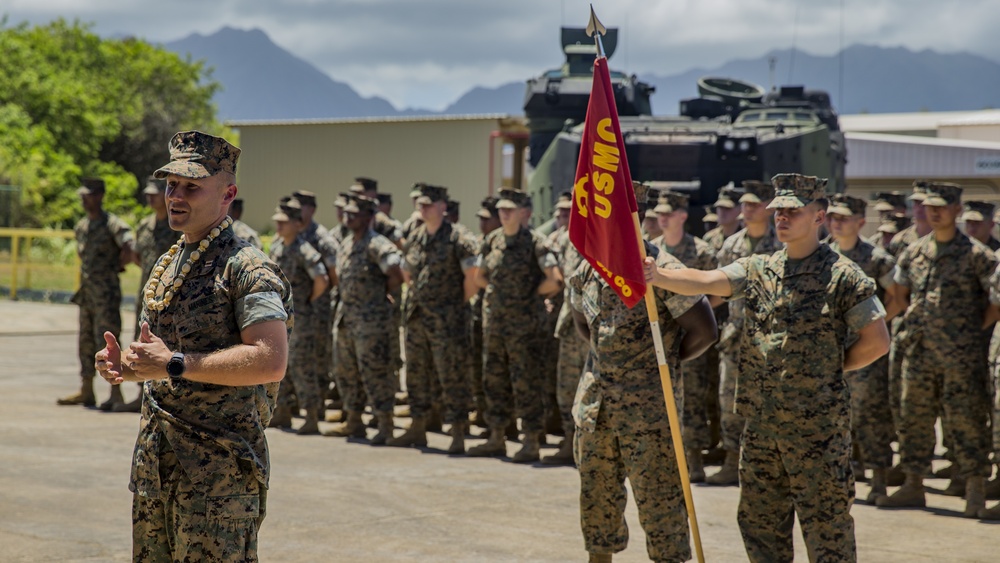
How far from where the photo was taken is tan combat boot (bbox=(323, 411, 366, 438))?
36.9 feet

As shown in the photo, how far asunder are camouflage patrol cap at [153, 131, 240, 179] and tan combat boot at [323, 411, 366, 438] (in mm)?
7160

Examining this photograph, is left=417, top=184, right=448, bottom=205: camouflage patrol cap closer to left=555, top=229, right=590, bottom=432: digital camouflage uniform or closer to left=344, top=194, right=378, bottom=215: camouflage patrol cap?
left=344, top=194, right=378, bottom=215: camouflage patrol cap

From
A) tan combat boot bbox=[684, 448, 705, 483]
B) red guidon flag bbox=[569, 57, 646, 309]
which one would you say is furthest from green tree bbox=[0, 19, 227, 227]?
red guidon flag bbox=[569, 57, 646, 309]

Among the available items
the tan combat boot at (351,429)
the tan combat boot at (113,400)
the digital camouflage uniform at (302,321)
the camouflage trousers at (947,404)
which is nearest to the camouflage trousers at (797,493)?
the camouflage trousers at (947,404)

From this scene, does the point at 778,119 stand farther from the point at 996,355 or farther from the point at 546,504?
the point at 546,504

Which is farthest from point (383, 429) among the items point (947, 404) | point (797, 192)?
point (797, 192)

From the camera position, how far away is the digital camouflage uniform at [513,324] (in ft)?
34.1

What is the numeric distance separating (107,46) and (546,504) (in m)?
50.2

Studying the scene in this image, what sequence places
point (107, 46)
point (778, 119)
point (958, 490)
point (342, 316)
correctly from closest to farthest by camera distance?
point (958, 490) → point (342, 316) → point (778, 119) → point (107, 46)

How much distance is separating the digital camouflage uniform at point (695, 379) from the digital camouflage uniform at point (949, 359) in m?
1.56

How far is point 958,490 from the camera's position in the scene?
905 cm

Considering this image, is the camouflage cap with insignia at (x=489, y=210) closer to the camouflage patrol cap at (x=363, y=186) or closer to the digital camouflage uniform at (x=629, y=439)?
the camouflage patrol cap at (x=363, y=186)

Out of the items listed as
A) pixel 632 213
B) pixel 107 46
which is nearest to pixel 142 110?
pixel 107 46

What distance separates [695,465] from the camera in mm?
9594
